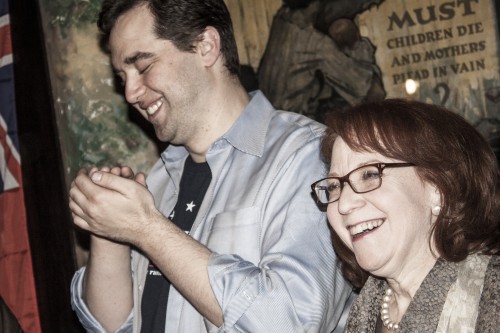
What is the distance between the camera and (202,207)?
232cm

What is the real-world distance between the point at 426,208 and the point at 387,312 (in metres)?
0.33

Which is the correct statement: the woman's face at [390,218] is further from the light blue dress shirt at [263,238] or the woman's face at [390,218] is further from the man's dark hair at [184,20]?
the man's dark hair at [184,20]

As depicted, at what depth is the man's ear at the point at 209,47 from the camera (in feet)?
8.18

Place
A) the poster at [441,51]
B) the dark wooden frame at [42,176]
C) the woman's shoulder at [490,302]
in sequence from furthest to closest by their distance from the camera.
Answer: the dark wooden frame at [42,176], the poster at [441,51], the woman's shoulder at [490,302]

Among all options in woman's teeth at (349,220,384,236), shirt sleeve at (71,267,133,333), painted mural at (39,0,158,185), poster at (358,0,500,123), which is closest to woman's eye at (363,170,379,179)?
woman's teeth at (349,220,384,236)

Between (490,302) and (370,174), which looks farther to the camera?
(370,174)

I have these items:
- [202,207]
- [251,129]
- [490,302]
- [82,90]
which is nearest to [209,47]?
[251,129]

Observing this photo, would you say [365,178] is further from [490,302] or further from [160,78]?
[160,78]

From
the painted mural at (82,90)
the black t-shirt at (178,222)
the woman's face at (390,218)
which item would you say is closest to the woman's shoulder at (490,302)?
the woman's face at (390,218)

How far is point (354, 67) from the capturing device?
11.4 feet

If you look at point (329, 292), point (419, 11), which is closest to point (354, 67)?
point (419, 11)

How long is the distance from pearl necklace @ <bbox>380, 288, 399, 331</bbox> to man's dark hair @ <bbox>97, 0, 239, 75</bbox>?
960 mm

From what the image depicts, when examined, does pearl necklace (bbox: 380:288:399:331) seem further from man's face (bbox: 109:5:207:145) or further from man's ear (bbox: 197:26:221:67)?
man's ear (bbox: 197:26:221:67)

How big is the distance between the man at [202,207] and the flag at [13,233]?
1161mm
